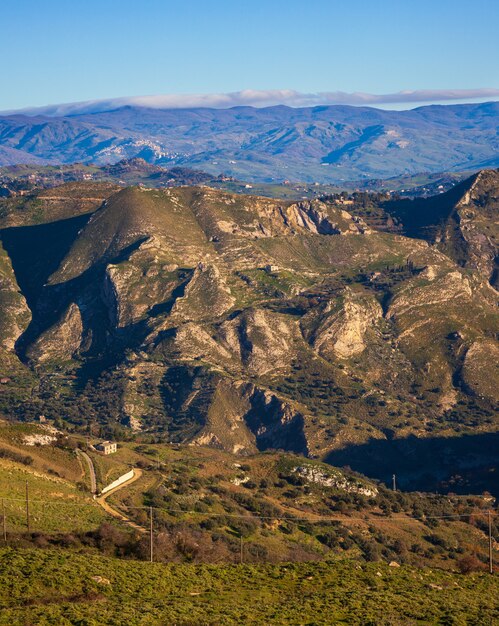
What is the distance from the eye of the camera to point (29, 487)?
99.9m

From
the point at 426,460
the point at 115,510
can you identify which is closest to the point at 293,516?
the point at 115,510

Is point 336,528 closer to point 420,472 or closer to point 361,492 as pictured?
point 361,492

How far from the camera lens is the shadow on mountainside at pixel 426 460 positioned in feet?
558

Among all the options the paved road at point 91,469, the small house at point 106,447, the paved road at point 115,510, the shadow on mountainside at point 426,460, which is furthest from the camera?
the shadow on mountainside at point 426,460

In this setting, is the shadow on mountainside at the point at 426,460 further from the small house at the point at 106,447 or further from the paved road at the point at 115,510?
the paved road at the point at 115,510

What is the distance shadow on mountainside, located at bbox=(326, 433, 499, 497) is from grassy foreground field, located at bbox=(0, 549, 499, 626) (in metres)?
93.0

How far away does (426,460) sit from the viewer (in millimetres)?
182500

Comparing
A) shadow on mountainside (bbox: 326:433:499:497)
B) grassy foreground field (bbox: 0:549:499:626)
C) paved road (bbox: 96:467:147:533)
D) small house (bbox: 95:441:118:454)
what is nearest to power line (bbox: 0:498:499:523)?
paved road (bbox: 96:467:147:533)

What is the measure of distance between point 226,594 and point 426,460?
119 metres

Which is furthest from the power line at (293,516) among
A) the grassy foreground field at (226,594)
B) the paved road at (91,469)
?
the grassy foreground field at (226,594)

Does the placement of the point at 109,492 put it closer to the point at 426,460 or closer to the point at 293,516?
the point at 293,516

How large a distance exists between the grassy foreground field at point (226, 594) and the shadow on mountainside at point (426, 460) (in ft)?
305

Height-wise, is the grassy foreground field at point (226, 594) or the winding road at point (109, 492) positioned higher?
the grassy foreground field at point (226, 594)

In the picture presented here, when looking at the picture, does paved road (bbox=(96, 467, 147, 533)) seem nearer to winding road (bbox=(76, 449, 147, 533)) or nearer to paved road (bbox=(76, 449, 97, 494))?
winding road (bbox=(76, 449, 147, 533))
